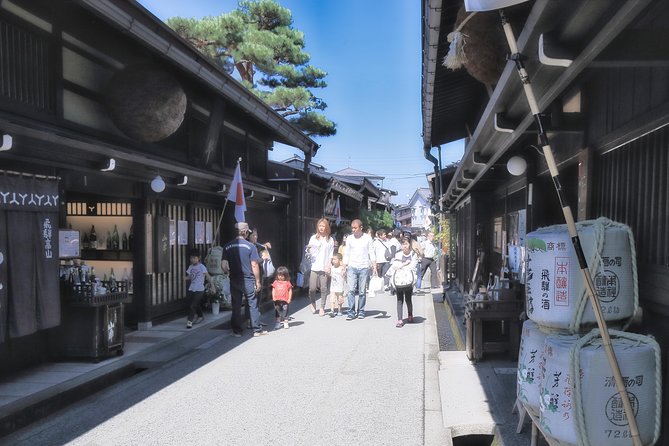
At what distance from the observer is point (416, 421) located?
5.52 metres

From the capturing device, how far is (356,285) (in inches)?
462

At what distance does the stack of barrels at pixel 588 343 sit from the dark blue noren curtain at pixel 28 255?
5.57 meters

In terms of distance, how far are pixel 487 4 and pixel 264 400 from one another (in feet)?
16.1

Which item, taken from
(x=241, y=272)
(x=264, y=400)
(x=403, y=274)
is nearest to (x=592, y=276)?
(x=264, y=400)

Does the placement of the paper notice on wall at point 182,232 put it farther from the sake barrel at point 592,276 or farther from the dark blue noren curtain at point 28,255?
the sake barrel at point 592,276

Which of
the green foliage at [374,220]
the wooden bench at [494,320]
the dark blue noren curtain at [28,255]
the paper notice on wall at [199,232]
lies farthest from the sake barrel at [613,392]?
the green foliage at [374,220]

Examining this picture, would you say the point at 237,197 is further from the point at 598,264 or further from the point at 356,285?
the point at 598,264

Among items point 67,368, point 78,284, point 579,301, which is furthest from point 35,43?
point 579,301

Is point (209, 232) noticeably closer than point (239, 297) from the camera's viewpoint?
No

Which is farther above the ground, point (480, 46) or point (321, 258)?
point (480, 46)

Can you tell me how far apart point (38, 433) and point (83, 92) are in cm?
495

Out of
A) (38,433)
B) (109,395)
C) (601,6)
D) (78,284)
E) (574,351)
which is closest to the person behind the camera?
(601,6)

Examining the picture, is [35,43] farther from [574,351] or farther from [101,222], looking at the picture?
[574,351]

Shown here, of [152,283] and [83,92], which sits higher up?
[83,92]
